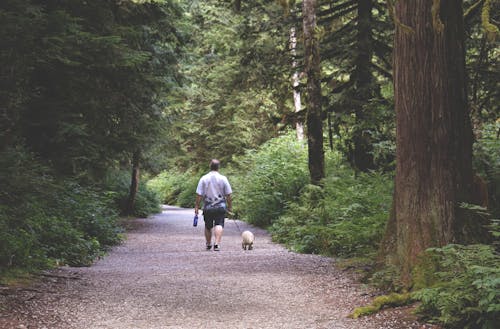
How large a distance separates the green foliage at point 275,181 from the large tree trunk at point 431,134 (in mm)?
10388

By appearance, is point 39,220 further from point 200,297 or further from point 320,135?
point 320,135

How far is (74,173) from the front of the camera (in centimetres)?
1477

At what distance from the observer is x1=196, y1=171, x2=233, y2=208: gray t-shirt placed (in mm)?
12820

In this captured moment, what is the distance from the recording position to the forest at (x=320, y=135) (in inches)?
243

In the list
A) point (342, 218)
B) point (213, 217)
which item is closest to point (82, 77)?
point (213, 217)

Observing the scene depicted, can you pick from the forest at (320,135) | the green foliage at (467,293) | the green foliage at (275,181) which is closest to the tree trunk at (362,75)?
the forest at (320,135)

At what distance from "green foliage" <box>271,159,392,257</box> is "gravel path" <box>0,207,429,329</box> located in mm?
761

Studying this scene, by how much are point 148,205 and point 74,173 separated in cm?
1485

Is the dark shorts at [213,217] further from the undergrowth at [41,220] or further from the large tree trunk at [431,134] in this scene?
the large tree trunk at [431,134]

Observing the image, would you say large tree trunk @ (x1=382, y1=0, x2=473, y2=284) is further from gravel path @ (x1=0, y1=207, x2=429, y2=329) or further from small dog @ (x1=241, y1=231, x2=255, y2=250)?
small dog @ (x1=241, y1=231, x2=255, y2=250)

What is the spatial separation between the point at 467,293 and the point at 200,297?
330 cm

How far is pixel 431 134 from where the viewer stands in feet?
20.5

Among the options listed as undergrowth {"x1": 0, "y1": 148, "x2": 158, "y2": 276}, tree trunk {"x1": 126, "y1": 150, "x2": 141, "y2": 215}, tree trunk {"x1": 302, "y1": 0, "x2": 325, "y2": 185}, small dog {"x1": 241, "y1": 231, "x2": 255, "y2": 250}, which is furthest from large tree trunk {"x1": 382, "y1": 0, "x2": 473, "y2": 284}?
tree trunk {"x1": 126, "y1": 150, "x2": 141, "y2": 215}

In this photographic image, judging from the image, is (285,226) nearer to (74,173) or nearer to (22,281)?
(74,173)
